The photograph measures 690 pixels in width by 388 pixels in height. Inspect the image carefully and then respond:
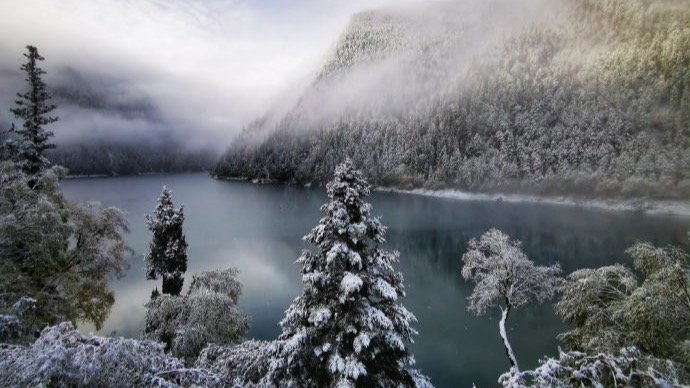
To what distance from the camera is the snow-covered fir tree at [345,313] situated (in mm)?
10625

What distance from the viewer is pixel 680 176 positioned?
111000mm

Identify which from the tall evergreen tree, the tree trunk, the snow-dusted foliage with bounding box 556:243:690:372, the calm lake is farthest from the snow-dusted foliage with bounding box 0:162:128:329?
the tree trunk

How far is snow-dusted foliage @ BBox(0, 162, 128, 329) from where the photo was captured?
14.8 meters

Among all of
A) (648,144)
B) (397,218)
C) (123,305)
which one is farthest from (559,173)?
(123,305)

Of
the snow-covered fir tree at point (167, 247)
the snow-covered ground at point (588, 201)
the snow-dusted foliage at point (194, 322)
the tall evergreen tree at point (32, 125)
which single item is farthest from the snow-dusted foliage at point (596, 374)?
the snow-covered ground at point (588, 201)

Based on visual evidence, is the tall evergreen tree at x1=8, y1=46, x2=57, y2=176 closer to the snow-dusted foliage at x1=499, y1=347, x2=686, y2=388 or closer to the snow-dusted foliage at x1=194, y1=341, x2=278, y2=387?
the snow-dusted foliage at x1=194, y1=341, x2=278, y2=387

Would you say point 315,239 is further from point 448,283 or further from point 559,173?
point 559,173

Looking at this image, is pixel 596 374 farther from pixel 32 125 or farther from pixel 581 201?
pixel 581 201

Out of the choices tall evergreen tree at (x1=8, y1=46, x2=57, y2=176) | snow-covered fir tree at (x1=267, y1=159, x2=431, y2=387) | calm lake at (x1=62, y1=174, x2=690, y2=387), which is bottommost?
calm lake at (x1=62, y1=174, x2=690, y2=387)

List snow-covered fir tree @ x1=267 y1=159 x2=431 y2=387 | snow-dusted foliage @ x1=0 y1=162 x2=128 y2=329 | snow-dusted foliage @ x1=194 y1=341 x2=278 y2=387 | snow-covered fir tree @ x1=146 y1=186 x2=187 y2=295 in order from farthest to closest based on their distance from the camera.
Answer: snow-covered fir tree @ x1=146 y1=186 x2=187 y2=295 < snow-dusted foliage @ x1=0 y1=162 x2=128 y2=329 < snow-dusted foliage @ x1=194 y1=341 x2=278 y2=387 < snow-covered fir tree @ x1=267 y1=159 x2=431 y2=387

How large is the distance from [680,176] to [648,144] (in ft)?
99.0

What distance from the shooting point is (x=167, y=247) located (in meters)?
40.2

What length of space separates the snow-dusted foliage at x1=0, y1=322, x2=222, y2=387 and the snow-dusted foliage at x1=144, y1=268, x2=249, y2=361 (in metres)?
15.5

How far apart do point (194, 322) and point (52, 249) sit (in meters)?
8.27
